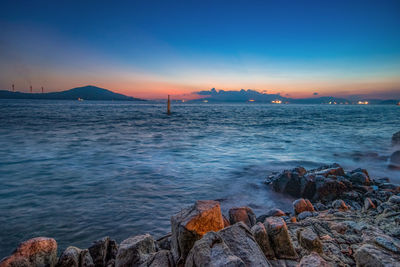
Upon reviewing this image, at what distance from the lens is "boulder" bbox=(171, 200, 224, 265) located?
7.31 ft

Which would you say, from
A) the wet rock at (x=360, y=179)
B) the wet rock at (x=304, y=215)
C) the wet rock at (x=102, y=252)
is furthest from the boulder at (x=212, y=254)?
the wet rock at (x=360, y=179)

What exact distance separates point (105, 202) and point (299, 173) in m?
6.09

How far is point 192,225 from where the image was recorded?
228 cm

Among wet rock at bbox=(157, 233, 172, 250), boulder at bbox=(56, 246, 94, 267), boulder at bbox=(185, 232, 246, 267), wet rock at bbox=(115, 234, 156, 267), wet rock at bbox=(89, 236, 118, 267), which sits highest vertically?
boulder at bbox=(185, 232, 246, 267)

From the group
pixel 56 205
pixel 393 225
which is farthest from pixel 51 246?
pixel 393 225

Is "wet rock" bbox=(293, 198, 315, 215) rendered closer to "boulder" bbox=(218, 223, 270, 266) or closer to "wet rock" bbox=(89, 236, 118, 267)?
"boulder" bbox=(218, 223, 270, 266)

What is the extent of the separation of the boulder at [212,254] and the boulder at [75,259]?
1.63 metres

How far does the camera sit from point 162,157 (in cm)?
1206

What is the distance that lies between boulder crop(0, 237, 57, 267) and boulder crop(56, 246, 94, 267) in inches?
4.3

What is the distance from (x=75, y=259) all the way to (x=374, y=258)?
3256mm

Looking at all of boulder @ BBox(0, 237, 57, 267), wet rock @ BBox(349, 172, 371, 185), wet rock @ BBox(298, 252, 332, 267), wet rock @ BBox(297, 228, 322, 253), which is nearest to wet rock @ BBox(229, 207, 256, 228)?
wet rock @ BBox(297, 228, 322, 253)

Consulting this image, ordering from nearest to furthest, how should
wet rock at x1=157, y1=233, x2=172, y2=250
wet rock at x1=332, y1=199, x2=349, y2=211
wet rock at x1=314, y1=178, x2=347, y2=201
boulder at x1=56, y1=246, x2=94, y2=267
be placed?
1. boulder at x1=56, y1=246, x2=94, y2=267
2. wet rock at x1=157, y1=233, x2=172, y2=250
3. wet rock at x1=332, y1=199, x2=349, y2=211
4. wet rock at x1=314, y1=178, x2=347, y2=201

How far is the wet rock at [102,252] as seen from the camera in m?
2.99

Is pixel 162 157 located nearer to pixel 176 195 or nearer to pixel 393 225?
pixel 176 195
